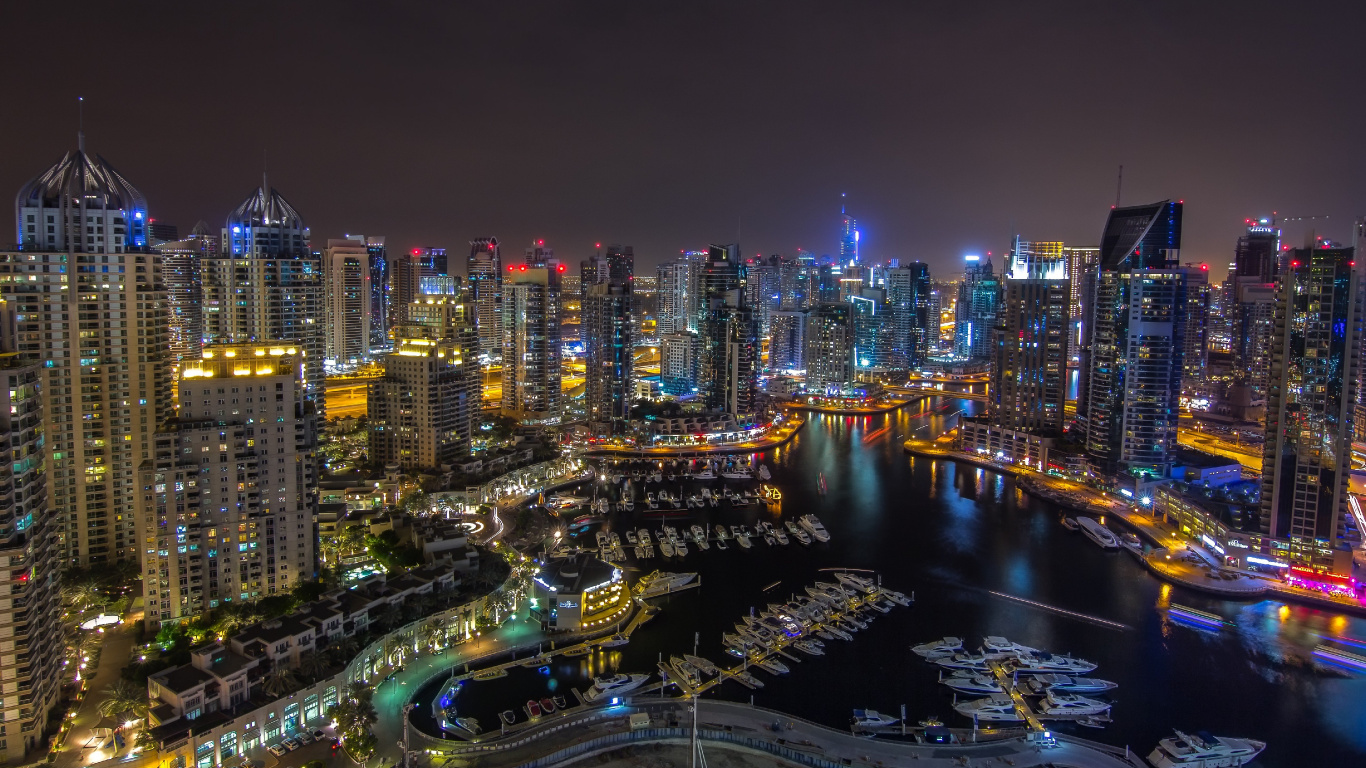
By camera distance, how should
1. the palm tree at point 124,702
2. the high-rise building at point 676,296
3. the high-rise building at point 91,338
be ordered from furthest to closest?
the high-rise building at point 676,296 → the high-rise building at point 91,338 → the palm tree at point 124,702

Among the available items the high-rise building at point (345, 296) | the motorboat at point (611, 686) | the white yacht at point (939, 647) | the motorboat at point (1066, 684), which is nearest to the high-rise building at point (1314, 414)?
the motorboat at point (1066, 684)

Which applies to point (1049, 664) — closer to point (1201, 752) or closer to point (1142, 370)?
point (1201, 752)

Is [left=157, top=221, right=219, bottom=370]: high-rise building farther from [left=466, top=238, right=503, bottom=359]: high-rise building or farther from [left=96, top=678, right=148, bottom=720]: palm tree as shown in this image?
[left=96, top=678, right=148, bottom=720]: palm tree

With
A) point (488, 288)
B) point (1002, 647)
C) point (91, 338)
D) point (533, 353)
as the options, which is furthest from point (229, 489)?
point (488, 288)

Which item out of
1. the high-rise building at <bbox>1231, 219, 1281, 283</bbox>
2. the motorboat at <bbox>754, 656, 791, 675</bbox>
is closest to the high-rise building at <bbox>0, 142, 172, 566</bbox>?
the motorboat at <bbox>754, 656, 791, 675</bbox>

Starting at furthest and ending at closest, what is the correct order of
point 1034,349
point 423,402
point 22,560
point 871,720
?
1. point 1034,349
2. point 423,402
3. point 871,720
4. point 22,560

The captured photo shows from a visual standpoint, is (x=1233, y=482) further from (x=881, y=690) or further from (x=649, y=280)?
(x=649, y=280)

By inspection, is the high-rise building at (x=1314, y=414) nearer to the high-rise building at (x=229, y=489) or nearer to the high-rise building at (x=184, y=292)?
the high-rise building at (x=229, y=489)
